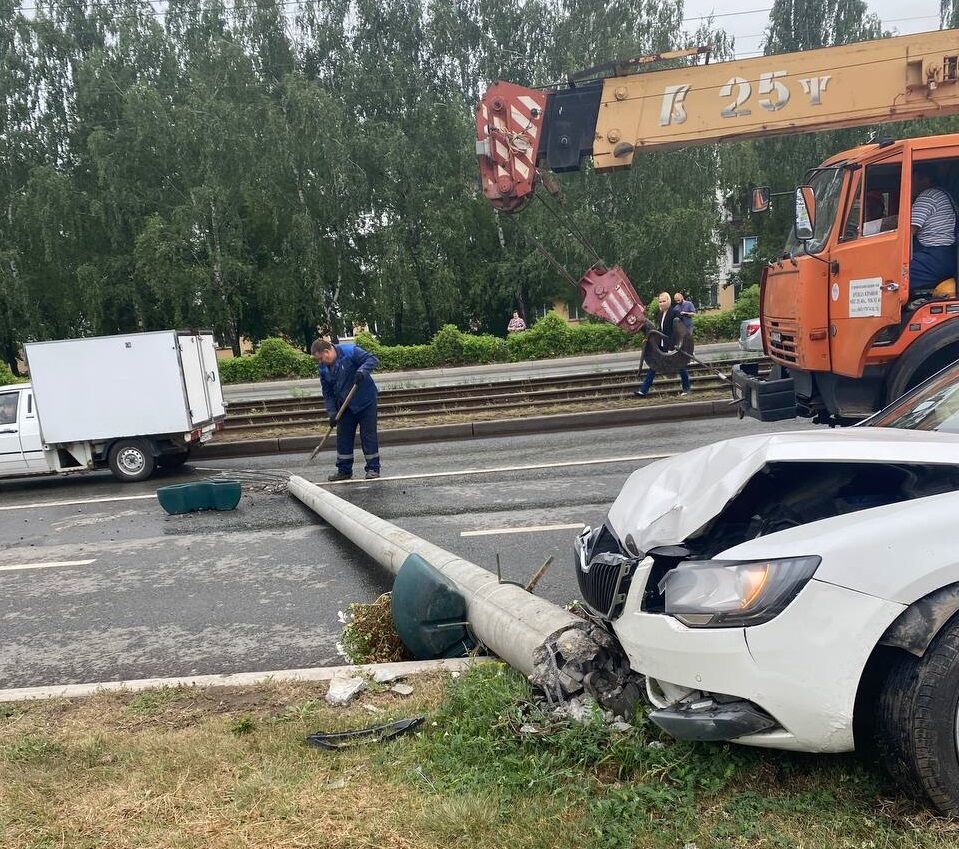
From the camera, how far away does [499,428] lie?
13.6m

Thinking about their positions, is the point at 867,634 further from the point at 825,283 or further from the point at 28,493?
the point at 28,493

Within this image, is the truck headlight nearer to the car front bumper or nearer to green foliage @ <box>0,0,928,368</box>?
the car front bumper

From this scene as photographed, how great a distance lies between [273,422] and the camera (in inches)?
615

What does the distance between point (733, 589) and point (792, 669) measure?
0.28 m

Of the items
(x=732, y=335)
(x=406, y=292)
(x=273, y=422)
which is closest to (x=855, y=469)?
(x=273, y=422)

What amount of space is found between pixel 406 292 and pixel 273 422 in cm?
1598

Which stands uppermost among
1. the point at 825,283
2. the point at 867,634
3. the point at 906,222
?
the point at 906,222

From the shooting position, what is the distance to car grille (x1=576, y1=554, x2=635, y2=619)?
112 inches

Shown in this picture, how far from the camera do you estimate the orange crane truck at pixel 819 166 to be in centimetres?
666

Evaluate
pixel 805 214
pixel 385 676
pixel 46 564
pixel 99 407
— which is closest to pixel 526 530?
pixel 385 676

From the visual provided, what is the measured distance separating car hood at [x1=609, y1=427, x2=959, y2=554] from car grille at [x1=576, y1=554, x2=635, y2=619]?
0.10 m

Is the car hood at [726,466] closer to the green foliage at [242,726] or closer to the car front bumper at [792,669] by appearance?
the car front bumper at [792,669]

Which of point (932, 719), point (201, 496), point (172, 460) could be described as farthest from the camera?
point (172, 460)

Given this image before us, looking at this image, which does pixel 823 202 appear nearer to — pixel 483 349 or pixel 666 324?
pixel 666 324
